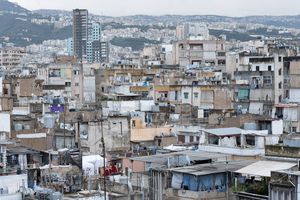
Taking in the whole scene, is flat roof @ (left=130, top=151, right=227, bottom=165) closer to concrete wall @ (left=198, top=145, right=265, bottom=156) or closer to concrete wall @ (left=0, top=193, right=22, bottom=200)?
concrete wall @ (left=198, top=145, right=265, bottom=156)

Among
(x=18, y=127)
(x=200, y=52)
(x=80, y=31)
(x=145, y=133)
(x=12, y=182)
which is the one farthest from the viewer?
(x=80, y=31)

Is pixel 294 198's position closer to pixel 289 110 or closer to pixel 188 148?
pixel 188 148

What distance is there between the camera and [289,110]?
123ft

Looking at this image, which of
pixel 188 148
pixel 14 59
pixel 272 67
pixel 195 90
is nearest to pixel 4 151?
pixel 188 148

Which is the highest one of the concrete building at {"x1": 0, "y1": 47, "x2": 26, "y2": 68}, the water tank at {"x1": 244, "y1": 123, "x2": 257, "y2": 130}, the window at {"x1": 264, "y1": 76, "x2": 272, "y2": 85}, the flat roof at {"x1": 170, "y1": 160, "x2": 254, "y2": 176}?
Answer: the window at {"x1": 264, "y1": 76, "x2": 272, "y2": 85}

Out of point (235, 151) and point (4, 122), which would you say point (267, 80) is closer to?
point (4, 122)

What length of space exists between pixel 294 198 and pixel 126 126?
614 inches

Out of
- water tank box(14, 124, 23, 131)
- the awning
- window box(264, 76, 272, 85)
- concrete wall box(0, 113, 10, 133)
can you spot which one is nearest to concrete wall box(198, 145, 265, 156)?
the awning

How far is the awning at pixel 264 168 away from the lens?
2061cm

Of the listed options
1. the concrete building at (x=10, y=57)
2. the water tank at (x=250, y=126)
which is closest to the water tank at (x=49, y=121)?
the water tank at (x=250, y=126)

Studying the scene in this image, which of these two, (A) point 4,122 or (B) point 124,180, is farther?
(A) point 4,122

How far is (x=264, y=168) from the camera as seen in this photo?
2103 cm

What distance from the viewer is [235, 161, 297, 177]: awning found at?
20.6m

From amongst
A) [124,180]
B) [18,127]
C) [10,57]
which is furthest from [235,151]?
[10,57]
